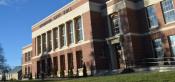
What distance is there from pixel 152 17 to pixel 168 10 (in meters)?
2.21

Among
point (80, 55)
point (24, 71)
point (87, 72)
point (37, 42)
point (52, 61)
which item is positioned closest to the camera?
point (87, 72)

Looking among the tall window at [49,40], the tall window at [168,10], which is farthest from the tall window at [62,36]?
the tall window at [168,10]

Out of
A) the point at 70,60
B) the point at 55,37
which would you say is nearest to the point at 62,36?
the point at 55,37

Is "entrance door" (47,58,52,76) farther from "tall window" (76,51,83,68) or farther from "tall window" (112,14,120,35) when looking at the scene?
"tall window" (112,14,120,35)

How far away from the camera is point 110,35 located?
1340 inches

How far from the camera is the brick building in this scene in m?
30.0

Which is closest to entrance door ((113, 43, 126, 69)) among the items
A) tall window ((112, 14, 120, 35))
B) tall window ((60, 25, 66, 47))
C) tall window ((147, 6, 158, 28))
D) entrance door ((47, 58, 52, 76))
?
tall window ((112, 14, 120, 35))

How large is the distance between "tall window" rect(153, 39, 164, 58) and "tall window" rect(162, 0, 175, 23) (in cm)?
251

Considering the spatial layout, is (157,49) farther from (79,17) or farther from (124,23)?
(79,17)

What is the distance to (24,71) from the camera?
62906 mm

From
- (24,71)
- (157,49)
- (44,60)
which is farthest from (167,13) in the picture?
(24,71)

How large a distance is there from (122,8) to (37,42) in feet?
72.0

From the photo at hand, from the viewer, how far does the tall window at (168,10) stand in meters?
29.2

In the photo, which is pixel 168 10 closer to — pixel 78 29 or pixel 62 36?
pixel 78 29
